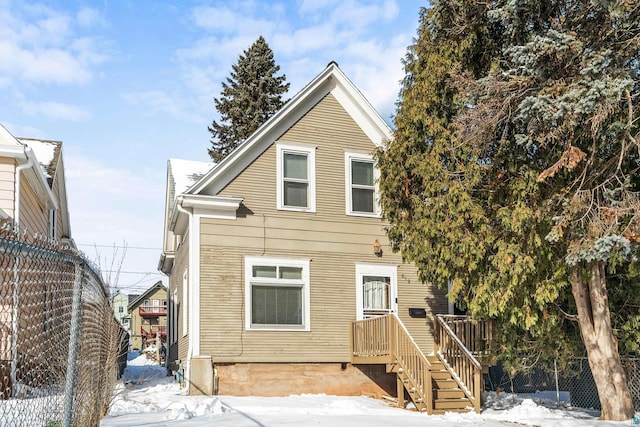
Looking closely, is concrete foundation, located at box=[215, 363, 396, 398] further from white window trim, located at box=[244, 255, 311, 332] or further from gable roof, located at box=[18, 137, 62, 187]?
gable roof, located at box=[18, 137, 62, 187]

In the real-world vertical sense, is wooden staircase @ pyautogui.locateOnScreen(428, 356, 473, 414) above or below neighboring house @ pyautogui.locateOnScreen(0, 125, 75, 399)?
below

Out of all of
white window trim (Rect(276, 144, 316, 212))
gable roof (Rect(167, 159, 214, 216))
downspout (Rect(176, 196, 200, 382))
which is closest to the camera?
downspout (Rect(176, 196, 200, 382))

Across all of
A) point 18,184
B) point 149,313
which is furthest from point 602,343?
point 149,313

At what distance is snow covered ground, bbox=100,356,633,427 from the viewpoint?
982cm

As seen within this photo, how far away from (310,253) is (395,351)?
3.15 meters

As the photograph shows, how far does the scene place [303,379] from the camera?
46.6 ft

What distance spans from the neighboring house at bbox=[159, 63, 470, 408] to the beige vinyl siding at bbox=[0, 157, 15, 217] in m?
3.28

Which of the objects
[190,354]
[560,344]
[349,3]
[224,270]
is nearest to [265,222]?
[224,270]

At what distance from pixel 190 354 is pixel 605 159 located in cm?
885

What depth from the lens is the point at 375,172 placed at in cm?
1565

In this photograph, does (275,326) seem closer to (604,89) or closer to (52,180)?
(52,180)

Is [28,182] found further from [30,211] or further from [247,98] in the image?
[247,98]

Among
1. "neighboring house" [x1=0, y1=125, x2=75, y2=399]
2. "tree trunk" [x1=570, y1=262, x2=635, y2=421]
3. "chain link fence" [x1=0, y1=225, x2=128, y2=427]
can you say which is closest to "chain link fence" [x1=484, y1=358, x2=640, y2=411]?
"tree trunk" [x1=570, y1=262, x2=635, y2=421]

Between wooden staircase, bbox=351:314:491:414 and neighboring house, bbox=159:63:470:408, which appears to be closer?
wooden staircase, bbox=351:314:491:414
